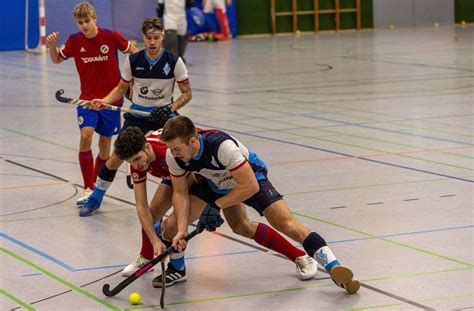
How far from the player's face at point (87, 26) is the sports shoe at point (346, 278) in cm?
432

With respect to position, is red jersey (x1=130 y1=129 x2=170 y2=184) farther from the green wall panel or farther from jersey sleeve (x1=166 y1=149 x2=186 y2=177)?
the green wall panel

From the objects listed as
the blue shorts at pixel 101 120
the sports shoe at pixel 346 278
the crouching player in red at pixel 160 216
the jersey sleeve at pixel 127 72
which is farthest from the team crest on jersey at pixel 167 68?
the sports shoe at pixel 346 278

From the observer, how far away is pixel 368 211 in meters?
8.74

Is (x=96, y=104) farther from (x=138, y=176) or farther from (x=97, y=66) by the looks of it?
(x=138, y=176)

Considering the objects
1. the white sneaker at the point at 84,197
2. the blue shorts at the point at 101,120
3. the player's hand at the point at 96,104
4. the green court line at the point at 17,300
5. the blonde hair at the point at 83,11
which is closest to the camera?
the green court line at the point at 17,300

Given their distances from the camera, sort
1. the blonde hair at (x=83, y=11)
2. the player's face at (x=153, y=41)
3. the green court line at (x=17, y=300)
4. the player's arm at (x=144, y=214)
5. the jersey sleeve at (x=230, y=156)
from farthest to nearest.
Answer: the blonde hair at (x=83, y=11) < the player's face at (x=153, y=41) < the player's arm at (x=144, y=214) < the jersey sleeve at (x=230, y=156) < the green court line at (x=17, y=300)

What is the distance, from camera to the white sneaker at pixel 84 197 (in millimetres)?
9266

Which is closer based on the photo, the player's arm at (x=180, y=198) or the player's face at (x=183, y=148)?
the player's face at (x=183, y=148)

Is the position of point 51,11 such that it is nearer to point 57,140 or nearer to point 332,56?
point 332,56

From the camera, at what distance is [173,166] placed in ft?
22.0

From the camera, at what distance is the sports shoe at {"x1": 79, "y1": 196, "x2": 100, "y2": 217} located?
356 inches

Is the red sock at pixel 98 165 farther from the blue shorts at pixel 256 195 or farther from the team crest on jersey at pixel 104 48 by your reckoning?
the blue shorts at pixel 256 195

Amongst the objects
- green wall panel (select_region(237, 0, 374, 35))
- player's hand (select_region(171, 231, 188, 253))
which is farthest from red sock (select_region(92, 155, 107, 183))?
green wall panel (select_region(237, 0, 374, 35))

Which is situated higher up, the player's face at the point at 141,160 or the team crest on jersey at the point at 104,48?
the team crest on jersey at the point at 104,48
